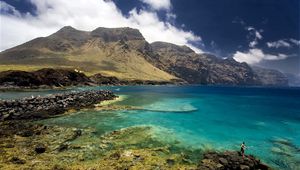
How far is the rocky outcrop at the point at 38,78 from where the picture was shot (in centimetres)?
12600

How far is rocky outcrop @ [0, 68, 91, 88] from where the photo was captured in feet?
413

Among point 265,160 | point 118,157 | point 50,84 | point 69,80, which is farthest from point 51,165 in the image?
point 69,80

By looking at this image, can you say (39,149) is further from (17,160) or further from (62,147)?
(17,160)

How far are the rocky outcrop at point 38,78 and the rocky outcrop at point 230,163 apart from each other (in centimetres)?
12083

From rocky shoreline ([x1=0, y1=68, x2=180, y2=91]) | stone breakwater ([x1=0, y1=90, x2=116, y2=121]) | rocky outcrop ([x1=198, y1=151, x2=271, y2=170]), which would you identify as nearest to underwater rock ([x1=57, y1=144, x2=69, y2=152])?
rocky outcrop ([x1=198, y1=151, x2=271, y2=170])

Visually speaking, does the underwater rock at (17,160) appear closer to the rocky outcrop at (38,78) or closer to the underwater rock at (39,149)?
the underwater rock at (39,149)

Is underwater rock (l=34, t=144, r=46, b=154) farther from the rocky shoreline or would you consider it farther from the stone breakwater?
the rocky shoreline

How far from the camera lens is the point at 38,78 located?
5379 inches

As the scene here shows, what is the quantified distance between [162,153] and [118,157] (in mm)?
5379

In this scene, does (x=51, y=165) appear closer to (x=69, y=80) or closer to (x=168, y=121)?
(x=168, y=121)

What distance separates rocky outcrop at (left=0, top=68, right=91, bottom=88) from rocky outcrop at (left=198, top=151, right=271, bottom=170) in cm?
12083

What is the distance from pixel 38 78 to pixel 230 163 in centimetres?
13308

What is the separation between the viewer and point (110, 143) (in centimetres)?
3034

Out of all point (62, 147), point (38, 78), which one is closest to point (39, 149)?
point (62, 147)
